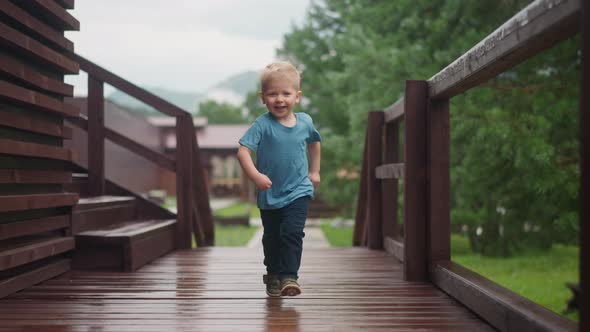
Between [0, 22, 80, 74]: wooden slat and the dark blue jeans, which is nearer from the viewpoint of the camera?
[0, 22, 80, 74]: wooden slat

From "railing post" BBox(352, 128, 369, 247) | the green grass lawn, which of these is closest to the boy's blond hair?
"railing post" BBox(352, 128, 369, 247)

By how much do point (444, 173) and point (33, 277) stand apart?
225cm

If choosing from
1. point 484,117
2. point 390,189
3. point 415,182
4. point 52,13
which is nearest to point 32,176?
Result: point 52,13

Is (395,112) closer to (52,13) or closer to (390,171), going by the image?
(390,171)

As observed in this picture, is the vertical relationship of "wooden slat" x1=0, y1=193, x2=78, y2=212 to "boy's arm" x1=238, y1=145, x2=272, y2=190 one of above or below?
below

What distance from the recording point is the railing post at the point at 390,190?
476cm

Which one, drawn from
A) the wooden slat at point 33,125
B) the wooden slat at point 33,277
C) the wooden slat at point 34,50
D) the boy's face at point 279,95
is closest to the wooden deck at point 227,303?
the wooden slat at point 33,277

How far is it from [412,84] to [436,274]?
1.05m

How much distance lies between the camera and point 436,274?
325cm

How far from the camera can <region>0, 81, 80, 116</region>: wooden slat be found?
2.92m

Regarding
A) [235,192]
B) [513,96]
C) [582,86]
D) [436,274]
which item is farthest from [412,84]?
[235,192]

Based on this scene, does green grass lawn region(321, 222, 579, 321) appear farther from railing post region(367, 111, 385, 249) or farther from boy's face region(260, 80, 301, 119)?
boy's face region(260, 80, 301, 119)

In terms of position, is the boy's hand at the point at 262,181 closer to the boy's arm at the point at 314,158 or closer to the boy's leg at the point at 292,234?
the boy's leg at the point at 292,234

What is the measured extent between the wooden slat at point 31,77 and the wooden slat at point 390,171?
6.64ft
